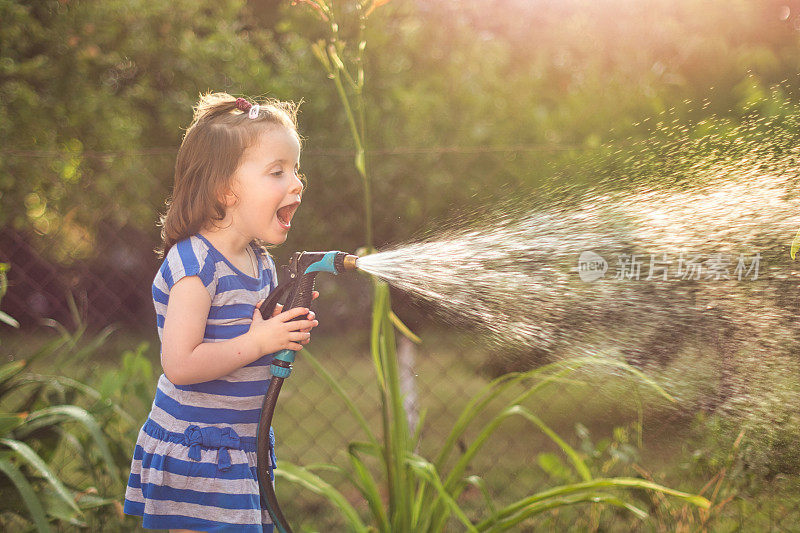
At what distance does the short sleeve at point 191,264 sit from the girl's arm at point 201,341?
0.05 feet

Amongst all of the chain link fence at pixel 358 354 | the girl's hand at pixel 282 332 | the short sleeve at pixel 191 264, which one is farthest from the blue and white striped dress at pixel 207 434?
the chain link fence at pixel 358 354

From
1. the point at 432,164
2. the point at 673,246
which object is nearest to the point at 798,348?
the point at 673,246

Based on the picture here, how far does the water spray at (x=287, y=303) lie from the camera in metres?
1.38

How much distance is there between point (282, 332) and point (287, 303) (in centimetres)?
10

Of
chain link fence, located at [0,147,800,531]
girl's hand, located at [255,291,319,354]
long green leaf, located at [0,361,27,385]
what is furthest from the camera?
chain link fence, located at [0,147,800,531]

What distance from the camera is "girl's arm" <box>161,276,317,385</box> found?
1370mm

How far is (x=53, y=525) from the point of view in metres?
2.19

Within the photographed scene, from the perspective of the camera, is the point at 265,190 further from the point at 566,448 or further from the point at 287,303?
the point at 566,448

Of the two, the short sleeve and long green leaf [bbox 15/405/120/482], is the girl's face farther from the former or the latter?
long green leaf [bbox 15/405/120/482]

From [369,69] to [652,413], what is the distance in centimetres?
199

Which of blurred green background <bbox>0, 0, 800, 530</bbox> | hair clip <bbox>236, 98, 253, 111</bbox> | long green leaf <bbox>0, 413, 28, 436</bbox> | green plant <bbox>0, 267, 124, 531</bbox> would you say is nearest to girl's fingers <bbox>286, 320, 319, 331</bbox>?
hair clip <bbox>236, 98, 253, 111</bbox>

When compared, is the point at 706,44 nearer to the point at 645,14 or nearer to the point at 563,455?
the point at 645,14

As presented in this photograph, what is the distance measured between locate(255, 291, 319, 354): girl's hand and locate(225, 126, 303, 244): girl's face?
0.19m

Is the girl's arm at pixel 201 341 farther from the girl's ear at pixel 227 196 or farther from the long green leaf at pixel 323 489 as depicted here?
the long green leaf at pixel 323 489
